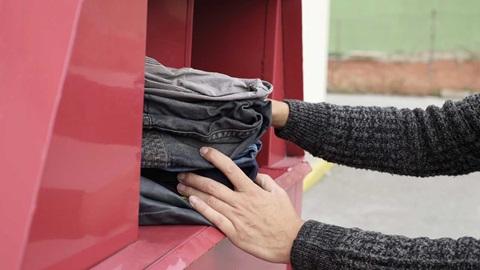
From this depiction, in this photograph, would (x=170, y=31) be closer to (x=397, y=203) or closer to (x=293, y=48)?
(x=293, y=48)

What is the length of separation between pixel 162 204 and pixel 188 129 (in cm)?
15

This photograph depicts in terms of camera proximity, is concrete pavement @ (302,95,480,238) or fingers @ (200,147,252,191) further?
concrete pavement @ (302,95,480,238)

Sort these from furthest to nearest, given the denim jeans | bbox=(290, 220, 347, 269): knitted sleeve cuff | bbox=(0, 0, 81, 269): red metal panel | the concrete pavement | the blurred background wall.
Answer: the blurred background wall < the concrete pavement < bbox=(290, 220, 347, 269): knitted sleeve cuff < the denim jeans < bbox=(0, 0, 81, 269): red metal panel

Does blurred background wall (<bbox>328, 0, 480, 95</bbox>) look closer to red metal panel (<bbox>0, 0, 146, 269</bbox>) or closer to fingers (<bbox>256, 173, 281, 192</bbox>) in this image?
fingers (<bbox>256, 173, 281, 192</bbox>)

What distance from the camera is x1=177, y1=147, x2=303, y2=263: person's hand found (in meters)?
1.13

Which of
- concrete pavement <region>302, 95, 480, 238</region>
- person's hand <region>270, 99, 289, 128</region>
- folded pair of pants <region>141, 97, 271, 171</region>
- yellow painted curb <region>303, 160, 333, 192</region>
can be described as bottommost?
concrete pavement <region>302, 95, 480, 238</region>

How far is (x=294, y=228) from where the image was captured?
1.20m

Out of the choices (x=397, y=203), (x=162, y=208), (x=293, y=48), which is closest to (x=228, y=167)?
(x=162, y=208)

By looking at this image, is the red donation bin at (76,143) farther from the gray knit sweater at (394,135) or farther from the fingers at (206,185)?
the gray knit sweater at (394,135)

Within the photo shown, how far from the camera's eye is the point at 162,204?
108cm

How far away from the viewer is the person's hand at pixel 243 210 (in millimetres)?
1129

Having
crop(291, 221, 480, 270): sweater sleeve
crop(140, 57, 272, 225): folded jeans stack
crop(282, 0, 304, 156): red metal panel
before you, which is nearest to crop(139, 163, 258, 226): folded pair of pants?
crop(140, 57, 272, 225): folded jeans stack

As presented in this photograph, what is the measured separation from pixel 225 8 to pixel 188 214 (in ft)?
2.71

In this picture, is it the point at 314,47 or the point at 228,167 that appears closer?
the point at 228,167
